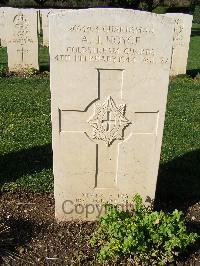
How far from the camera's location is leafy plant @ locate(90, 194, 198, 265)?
3104 millimetres

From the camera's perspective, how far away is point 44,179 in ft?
15.3

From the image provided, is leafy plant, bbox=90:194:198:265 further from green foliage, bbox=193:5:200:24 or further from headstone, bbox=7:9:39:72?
green foliage, bbox=193:5:200:24

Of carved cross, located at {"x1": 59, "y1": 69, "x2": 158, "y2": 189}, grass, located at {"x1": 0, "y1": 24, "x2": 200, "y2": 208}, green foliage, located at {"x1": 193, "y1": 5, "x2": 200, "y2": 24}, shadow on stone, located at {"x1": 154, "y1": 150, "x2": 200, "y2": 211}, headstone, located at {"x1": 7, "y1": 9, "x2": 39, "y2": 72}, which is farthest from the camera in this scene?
green foliage, located at {"x1": 193, "y1": 5, "x2": 200, "y2": 24}

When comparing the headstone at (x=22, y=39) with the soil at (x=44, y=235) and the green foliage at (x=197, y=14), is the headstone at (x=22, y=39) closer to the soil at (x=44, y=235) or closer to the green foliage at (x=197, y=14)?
the soil at (x=44, y=235)

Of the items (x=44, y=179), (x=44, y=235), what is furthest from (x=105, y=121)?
(x=44, y=179)

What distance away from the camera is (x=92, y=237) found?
3.50 meters

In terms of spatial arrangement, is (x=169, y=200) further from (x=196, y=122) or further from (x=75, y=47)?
(x=196, y=122)

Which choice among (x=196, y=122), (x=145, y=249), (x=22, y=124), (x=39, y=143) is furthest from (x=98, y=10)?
(x=196, y=122)

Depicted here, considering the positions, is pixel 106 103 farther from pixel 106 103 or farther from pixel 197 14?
pixel 197 14

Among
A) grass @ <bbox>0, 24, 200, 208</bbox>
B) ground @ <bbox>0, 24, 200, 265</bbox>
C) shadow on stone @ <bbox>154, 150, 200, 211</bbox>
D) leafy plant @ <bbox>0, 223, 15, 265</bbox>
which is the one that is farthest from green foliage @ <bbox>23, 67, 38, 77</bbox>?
leafy plant @ <bbox>0, 223, 15, 265</bbox>

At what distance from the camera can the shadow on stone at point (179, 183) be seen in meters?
4.26

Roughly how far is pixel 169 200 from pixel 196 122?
3033 mm

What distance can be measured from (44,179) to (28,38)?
23.5ft

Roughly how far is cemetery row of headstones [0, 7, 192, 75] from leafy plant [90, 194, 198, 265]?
8.36m
